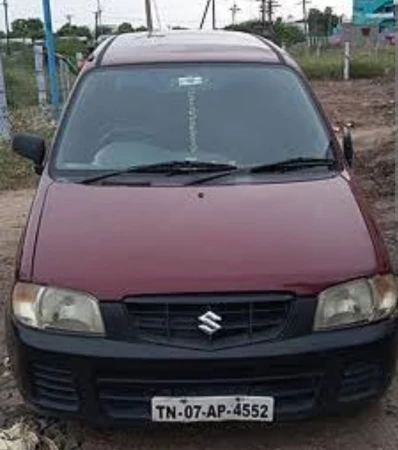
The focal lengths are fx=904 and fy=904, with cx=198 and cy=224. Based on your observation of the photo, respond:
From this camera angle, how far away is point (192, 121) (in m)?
4.93

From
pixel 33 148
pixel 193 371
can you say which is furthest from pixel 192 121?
pixel 193 371

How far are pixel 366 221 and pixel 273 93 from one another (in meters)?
1.28

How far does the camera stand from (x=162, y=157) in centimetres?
471

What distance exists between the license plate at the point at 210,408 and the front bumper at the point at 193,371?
0.11 ft

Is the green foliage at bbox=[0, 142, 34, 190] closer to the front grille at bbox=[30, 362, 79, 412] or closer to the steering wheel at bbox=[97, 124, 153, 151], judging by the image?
the steering wheel at bbox=[97, 124, 153, 151]

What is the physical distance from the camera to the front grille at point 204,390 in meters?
3.62

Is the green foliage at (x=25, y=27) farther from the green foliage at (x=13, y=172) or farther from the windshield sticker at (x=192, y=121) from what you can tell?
the windshield sticker at (x=192, y=121)

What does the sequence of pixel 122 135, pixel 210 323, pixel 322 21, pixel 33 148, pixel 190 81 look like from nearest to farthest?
pixel 210 323 → pixel 122 135 → pixel 190 81 → pixel 33 148 → pixel 322 21

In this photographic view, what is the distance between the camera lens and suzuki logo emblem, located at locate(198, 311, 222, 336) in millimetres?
3547

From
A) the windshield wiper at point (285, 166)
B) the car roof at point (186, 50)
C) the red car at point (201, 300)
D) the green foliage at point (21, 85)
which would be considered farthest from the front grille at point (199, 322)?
the green foliage at point (21, 85)

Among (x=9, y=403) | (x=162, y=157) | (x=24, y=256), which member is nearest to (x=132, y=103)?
(x=162, y=157)

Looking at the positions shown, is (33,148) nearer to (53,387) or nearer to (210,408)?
(53,387)

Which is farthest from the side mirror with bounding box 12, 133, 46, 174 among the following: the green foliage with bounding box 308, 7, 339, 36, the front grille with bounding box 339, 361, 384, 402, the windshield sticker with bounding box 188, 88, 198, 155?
the green foliage with bounding box 308, 7, 339, 36

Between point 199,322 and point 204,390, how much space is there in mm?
292
